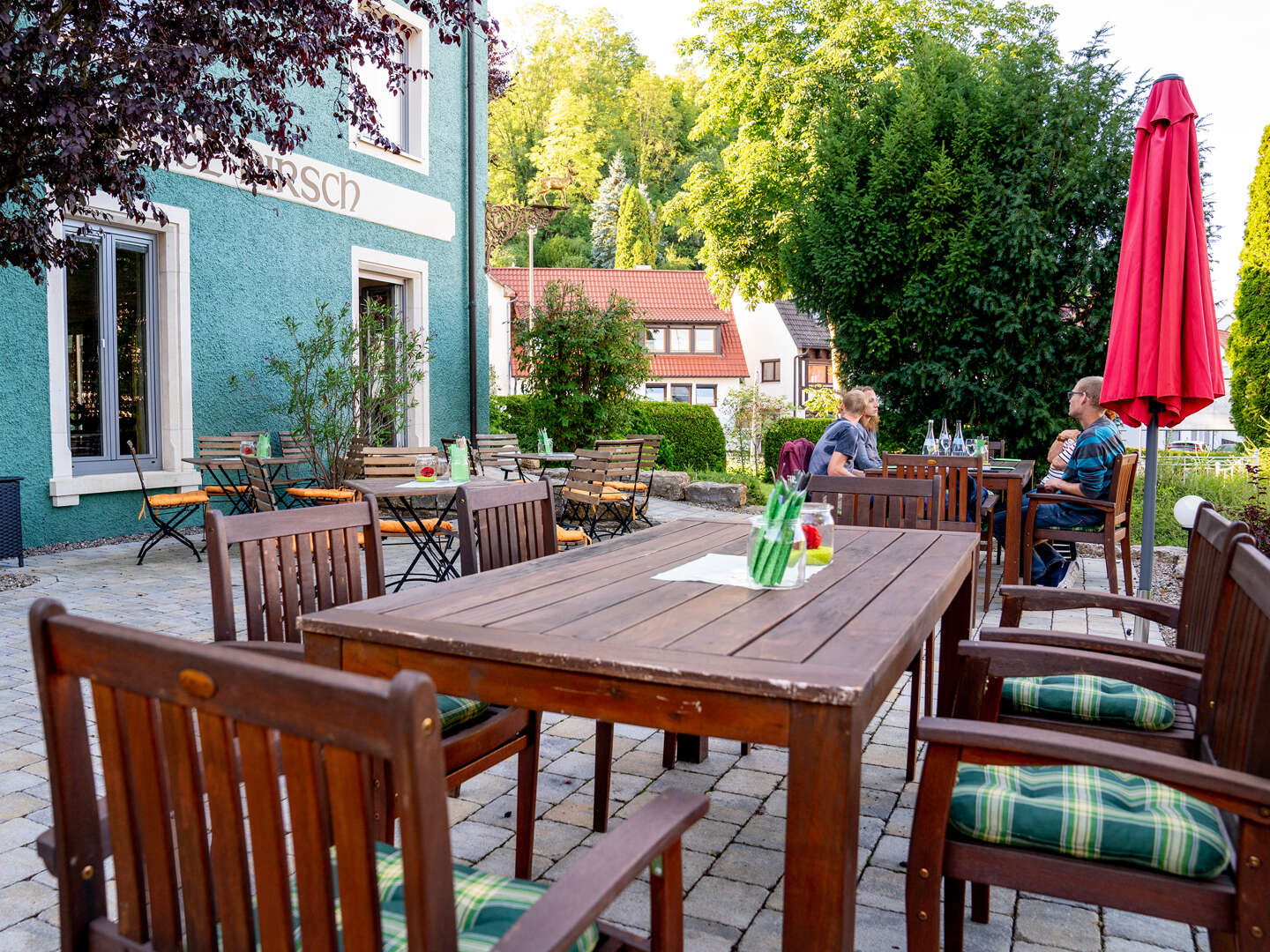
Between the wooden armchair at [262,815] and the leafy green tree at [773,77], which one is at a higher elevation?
the leafy green tree at [773,77]

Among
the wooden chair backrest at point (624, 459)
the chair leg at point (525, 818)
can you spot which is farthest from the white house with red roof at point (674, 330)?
the chair leg at point (525, 818)

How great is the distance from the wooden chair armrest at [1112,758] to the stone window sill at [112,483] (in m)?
7.51

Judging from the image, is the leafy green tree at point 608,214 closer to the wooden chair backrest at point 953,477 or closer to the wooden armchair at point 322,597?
the wooden chair backrest at point 953,477

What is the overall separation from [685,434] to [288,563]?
1435 centimetres

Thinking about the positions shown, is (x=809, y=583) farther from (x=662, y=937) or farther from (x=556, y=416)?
(x=556, y=416)

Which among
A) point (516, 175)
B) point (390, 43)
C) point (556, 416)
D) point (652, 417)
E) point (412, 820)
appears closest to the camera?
point (412, 820)

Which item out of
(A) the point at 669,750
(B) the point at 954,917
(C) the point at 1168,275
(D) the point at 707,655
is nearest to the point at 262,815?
(D) the point at 707,655

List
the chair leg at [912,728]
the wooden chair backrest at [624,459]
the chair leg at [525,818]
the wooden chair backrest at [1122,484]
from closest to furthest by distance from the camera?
1. the chair leg at [525,818]
2. the chair leg at [912,728]
3. the wooden chair backrest at [1122,484]
4. the wooden chair backrest at [624,459]

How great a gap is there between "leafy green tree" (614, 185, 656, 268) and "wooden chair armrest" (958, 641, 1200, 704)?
3721cm

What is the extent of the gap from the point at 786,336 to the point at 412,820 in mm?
32816

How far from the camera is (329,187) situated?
9.77 meters

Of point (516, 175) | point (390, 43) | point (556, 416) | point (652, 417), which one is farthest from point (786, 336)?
point (390, 43)

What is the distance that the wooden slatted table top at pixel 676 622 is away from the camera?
5.00 ft

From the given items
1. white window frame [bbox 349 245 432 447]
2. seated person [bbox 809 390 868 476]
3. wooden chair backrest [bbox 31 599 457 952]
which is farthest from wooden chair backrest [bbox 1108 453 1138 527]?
white window frame [bbox 349 245 432 447]
